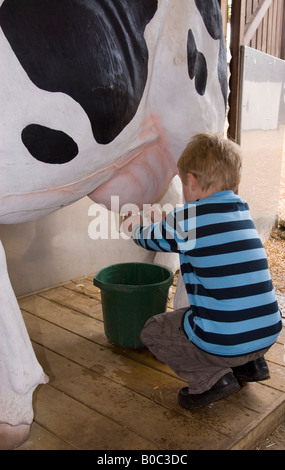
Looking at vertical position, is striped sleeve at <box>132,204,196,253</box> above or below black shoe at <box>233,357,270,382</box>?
above

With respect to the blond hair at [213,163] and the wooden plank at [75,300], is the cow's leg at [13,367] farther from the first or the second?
the wooden plank at [75,300]

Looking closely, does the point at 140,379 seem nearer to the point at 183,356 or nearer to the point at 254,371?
the point at 183,356

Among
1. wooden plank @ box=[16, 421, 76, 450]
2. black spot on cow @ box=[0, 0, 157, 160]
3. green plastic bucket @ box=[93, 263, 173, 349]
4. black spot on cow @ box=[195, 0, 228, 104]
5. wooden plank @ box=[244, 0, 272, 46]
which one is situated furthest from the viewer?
wooden plank @ box=[244, 0, 272, 46]

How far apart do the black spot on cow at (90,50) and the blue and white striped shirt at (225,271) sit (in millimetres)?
337

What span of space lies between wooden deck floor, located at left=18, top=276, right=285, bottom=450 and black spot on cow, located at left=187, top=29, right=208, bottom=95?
3.39 feet

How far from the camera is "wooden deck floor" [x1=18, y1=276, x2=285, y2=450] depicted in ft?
4.56

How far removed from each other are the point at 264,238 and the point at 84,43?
3157 millimetres

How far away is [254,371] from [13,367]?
33.4 inches

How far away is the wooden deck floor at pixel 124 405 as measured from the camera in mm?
1391

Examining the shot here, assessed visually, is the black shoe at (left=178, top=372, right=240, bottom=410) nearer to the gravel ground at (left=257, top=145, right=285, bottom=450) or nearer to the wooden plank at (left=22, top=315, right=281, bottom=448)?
the wooden plank at (left=22, top=315, right=281, bottom=448)

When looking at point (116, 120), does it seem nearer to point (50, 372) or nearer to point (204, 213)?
point (204, 213)

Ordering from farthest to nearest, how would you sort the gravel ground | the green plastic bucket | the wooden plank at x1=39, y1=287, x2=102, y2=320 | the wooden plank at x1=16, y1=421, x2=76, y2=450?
the wooden plank at x1=39, y1=287, x2=102, y2=320
the green plastic bucket
the gravel ground
the wooden plank at x1=16, y1=421, x2=76, y2=450

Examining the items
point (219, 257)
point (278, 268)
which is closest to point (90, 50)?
point (219, 257)

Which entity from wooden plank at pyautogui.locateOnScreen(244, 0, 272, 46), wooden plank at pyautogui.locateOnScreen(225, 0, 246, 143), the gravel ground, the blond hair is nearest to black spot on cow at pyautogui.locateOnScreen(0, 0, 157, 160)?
the blond hair
